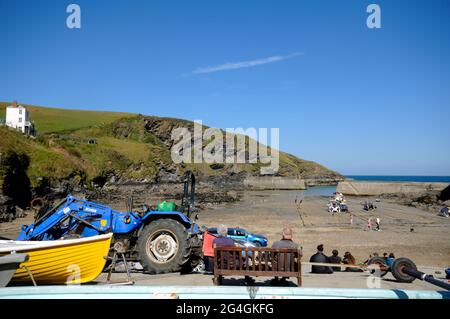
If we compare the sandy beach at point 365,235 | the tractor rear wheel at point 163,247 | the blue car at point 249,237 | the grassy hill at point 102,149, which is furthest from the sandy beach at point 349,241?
the grassy hill at point 102,149

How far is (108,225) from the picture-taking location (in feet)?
29.3

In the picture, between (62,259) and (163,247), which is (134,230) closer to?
(163,247)

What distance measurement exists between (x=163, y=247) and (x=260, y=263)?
259 centimetres

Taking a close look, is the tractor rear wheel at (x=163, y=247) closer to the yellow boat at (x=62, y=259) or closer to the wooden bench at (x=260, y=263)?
the yellow boat at (x=62, y=259)

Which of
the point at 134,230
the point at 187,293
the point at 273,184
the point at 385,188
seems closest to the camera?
the point at 187,293

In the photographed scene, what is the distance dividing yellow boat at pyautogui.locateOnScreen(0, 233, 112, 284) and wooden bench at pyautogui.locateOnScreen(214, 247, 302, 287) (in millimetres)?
2396

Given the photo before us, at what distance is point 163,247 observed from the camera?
28.3ft

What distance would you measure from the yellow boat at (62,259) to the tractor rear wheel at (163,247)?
3.58ft

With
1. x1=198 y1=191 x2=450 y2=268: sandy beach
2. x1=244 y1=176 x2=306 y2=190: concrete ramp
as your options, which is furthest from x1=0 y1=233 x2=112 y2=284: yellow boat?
x1=244 y1=176 x2=306 y2=190: concrete ramp

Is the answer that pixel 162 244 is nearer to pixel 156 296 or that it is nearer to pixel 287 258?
pixel 287 258

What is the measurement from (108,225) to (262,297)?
5.81 meters

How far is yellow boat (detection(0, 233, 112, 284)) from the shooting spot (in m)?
6.59

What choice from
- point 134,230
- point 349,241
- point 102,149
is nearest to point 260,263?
point 134,230
